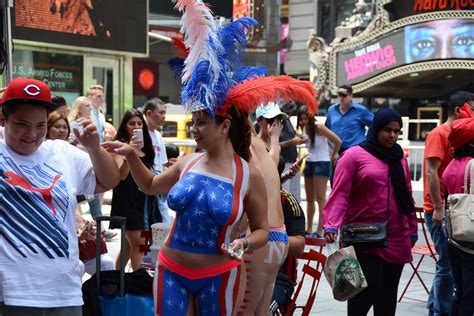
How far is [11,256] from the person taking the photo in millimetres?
3355

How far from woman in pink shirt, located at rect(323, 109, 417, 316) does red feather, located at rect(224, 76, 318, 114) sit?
53.5 inches

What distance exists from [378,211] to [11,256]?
2977 millimetres

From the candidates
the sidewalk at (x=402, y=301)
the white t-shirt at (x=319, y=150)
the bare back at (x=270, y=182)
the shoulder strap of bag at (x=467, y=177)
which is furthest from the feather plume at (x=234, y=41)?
the white t-shirt at (x=319, y=150)

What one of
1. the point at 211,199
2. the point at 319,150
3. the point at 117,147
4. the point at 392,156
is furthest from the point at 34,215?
the point at 319,150

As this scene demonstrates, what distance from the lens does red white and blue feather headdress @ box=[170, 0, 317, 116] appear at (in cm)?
395

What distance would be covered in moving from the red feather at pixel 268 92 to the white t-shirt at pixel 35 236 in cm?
103

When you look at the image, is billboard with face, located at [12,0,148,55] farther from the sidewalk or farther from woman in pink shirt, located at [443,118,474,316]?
woman in pink shirt, located at [443,118,474,316]

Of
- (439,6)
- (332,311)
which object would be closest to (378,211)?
(332,311)

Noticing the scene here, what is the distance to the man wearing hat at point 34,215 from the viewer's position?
3.36 metres

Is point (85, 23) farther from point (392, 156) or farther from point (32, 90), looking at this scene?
point (32, 90)

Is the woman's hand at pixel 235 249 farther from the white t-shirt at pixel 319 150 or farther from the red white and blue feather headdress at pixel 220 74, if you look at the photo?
the white t-shirt at pixel 319 150

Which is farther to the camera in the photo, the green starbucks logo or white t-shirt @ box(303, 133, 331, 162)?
white t-shirt @ box(303, 133, 331, 162)

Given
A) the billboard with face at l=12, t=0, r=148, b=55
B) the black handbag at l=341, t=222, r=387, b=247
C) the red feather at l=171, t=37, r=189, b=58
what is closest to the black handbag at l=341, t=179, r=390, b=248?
the black handbag at l=341, t=222, r=387, b=247

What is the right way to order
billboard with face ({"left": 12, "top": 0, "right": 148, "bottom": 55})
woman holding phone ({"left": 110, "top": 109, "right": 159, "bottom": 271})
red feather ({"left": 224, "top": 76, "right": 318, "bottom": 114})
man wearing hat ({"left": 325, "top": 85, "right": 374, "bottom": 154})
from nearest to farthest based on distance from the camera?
red feather ({"left": 224, "top": 76, "right": 318, "bottom": 114})
woman holding phone ({"left": 110, "top": 109, "right": 159, "bottom": 271})
man wearing hat ({"left": 325, "top": 85, "right": 374, "bottom": 154})
billboard with face ({"left": 12, "top": 0, "right": 148, "bottom": 55})
